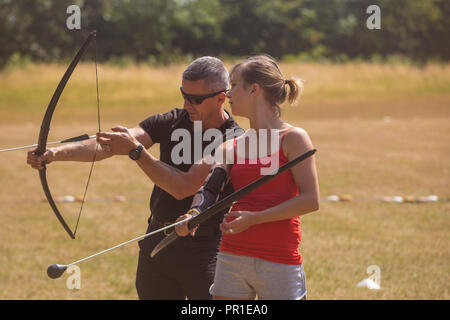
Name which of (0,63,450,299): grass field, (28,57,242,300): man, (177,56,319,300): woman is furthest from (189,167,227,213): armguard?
(0,63,450,299): grass field

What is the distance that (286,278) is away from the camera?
121 inches

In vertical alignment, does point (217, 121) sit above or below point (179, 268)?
above

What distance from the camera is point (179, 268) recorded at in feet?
12.4

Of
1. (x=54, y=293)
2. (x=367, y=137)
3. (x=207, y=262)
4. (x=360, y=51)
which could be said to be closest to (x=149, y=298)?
(x=207, y=262)

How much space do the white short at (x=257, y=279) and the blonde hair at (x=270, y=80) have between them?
730 millimetres

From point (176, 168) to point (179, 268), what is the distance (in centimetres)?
57

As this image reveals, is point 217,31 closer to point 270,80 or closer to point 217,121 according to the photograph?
point 217,121

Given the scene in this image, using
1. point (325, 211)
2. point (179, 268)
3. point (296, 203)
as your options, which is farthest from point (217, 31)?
point (296, 203)

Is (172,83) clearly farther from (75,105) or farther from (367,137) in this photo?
(367,137)

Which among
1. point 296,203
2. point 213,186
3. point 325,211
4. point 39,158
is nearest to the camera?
point 296,203

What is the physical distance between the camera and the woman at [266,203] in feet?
9.89

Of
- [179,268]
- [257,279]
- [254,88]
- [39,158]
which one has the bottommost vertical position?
[179,268]

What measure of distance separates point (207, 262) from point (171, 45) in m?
47.6

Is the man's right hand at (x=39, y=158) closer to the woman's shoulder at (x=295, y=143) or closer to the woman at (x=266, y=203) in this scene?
the woman at (x=266, y=203)
